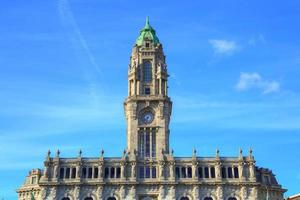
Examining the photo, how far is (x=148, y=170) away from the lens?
10194 cm

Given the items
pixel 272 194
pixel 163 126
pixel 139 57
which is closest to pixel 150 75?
pixel 139 57

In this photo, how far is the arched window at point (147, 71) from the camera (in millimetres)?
115375

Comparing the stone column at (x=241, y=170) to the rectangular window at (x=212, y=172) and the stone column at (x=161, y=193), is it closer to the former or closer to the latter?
the rectangular window at (x=212, y=172)

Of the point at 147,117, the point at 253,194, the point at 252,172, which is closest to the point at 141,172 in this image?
the point at 147,117

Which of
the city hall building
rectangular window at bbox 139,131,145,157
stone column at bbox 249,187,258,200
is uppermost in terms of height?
rectangular window at bbox 139,131,145,157

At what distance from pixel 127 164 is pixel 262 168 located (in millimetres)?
32209

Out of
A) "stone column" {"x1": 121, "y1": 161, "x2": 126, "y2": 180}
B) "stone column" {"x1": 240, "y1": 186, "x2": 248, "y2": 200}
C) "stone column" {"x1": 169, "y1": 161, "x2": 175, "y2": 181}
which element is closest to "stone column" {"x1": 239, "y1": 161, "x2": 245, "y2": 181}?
"stone column" {"x1": 240, "y1": 186, "x2": 248, "y2": 200}

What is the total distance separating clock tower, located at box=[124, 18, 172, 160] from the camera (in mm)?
107062

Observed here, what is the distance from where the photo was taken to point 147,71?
116000 millimetres

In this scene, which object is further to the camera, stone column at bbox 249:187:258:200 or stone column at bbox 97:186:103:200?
stone column at bbox 249:187:258:200

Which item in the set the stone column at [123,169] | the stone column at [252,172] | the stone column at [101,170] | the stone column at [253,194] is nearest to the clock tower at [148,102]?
the stone column at [123,169]

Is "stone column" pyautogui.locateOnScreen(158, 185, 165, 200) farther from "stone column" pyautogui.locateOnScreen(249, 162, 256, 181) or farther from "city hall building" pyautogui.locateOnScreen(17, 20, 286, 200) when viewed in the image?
"stone column" pyautogui.locateOnScreen(249, 162, 256, 181)

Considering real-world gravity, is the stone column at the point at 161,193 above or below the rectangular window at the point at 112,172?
below

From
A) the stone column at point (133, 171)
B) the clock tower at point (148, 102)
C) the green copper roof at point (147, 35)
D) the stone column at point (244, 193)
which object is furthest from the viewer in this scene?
the green copper roof at point (147, 35)
